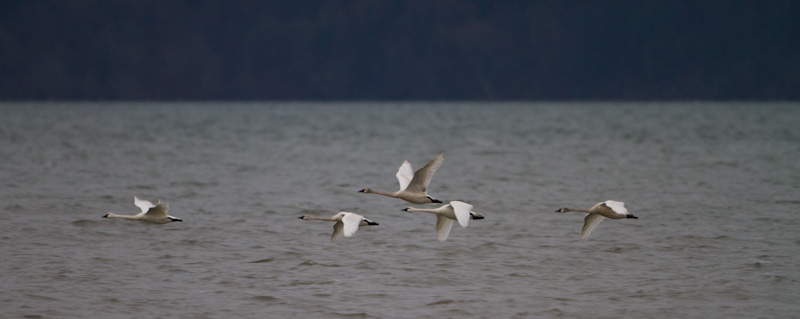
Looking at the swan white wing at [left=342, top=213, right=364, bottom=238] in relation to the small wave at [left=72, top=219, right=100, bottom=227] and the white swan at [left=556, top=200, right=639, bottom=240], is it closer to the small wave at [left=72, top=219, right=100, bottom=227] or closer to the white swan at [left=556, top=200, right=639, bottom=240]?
the white swan at [left=556, top=200, right=639, bottom=240]

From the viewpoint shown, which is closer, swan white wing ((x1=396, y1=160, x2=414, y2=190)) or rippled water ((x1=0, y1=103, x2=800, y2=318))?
rippled water ((x1=0, y1=103, x2=800, y2=318))

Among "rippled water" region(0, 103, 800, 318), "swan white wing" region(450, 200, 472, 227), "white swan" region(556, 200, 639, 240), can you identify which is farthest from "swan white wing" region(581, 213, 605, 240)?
"swan white wing" region(450, 200, 472, 227)

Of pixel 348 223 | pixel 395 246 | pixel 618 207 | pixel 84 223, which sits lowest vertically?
pixel 395 246

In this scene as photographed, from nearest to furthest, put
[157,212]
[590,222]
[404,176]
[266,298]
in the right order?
[266,298]
[157,212]
[590,222]
[404,176]

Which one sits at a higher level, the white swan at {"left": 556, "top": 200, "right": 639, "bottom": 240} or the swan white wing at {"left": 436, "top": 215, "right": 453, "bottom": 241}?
the white swan at {"left": 556, "top": 200, "right": 639, "bottom": 240}

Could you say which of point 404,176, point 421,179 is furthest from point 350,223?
point 404,176

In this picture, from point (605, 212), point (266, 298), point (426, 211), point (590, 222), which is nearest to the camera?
point (266, 298)

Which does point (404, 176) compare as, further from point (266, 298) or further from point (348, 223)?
point (266, 298)

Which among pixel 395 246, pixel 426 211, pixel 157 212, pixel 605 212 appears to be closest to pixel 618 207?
pixel 605 212

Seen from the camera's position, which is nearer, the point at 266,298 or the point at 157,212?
the point at 266,298

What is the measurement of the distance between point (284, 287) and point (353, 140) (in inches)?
2460

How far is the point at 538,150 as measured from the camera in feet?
216

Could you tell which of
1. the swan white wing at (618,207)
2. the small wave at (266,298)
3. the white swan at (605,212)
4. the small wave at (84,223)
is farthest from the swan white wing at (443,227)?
the small wave at (84,223)

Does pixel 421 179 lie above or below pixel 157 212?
above
